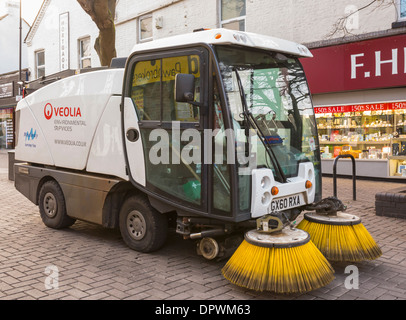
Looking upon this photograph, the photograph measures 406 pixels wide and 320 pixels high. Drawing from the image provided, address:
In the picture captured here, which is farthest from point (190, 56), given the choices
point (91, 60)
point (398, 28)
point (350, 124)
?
point (91, 60)

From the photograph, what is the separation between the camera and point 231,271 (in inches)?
158

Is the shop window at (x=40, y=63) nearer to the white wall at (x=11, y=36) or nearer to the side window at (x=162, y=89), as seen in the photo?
the white wall at (x=11, y=36)

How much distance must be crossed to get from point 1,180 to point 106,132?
8794 mm

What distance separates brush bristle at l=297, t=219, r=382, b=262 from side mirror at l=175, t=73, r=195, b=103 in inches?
79.3

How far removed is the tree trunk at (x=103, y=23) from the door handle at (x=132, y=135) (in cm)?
459

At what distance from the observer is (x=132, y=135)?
509 cm

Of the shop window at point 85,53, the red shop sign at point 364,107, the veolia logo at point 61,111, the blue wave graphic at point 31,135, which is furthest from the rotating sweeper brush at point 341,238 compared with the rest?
A: the shop window at point 85,53

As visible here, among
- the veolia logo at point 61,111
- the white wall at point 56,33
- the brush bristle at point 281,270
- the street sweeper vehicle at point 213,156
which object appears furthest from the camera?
the white wall at point 56,33

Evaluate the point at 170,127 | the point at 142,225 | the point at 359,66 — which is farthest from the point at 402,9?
the point at 142,225

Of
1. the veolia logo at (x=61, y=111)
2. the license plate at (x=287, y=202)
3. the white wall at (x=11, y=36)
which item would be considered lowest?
the license plate at (x=287, y=202)

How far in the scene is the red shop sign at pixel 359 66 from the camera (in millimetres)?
10594

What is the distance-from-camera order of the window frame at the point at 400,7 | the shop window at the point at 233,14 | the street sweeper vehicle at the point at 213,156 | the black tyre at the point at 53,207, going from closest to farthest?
the street sweeper vehicle at the point at 213,156, the black tyre at the point at 53,207, the window frame at the point at 400,7, the shop window at the point at 233,14

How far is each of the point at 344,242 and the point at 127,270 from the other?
2.35 metres

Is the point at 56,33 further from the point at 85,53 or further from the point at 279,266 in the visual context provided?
the point at 279,266
